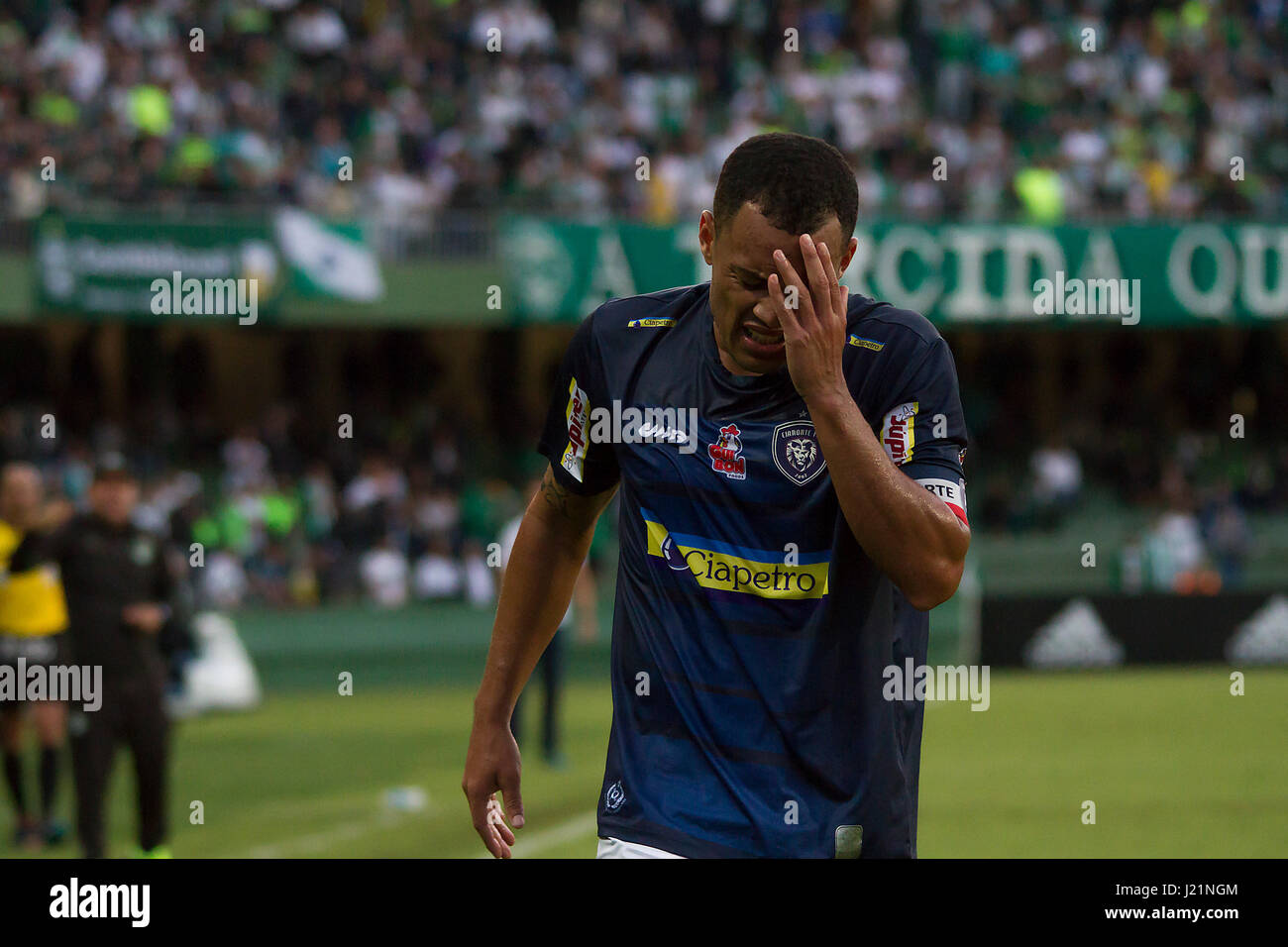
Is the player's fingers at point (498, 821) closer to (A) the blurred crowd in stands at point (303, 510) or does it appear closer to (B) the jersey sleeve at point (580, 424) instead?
(B) the jersey sleeve at point (580, 424)

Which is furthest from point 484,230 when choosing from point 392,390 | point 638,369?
point 638,369

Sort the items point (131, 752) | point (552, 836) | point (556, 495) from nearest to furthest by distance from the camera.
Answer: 1. point (556, 495)
2. point (131, 752)
3. point (552, 836)

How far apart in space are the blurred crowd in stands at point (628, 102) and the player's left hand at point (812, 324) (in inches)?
783

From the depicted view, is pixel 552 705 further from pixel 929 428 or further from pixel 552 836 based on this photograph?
pixel 929 428

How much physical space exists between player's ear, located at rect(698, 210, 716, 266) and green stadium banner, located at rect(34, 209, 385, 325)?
1877cm

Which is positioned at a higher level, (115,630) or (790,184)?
(790,184)

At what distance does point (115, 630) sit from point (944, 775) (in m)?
6.93

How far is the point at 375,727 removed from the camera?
56.3ft

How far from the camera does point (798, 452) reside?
3316 millimetres

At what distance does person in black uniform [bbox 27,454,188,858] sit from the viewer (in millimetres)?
9359

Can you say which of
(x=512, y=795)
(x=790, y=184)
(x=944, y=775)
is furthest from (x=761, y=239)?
(x=944, y=775)
